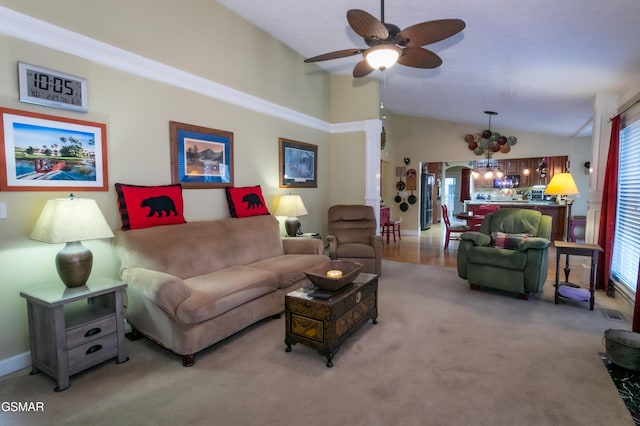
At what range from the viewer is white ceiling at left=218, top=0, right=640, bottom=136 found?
2.57 meters

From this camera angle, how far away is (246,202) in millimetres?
4090

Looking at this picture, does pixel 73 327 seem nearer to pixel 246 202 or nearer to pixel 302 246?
pixel 246 202

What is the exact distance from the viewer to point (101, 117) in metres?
2.76

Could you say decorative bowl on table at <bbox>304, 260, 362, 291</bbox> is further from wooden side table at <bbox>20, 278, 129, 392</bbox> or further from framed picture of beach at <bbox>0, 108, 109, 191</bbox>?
framed picture of beach at <bbox>0, 108, 109, 191</bbox>

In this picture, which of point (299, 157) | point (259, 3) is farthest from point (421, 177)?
point (259, 3)

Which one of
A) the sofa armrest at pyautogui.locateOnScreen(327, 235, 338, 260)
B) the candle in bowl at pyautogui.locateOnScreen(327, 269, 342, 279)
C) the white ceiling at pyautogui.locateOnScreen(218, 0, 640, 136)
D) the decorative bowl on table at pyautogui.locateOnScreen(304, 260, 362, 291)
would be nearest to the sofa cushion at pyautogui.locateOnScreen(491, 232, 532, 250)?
the white ceiling at pyautogui.locateOnScreen(218, 0, 640, 136)

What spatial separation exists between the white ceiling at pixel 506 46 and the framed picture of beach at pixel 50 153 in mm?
2234

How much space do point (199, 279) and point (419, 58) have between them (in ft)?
8.78

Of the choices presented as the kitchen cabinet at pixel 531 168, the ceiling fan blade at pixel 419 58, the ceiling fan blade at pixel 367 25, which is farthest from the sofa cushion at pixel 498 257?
the kitchen cabinet at pixel 531 168

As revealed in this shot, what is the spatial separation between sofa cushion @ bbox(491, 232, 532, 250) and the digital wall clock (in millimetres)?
4500

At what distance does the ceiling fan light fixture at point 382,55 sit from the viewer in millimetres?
2412

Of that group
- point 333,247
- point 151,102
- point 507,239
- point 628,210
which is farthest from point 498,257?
point 151,102

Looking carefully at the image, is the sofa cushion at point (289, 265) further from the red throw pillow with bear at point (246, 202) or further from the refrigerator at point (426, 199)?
the refrigerator at point (426, 199)

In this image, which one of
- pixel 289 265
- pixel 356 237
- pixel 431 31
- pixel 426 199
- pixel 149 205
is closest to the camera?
pixel 431 31
